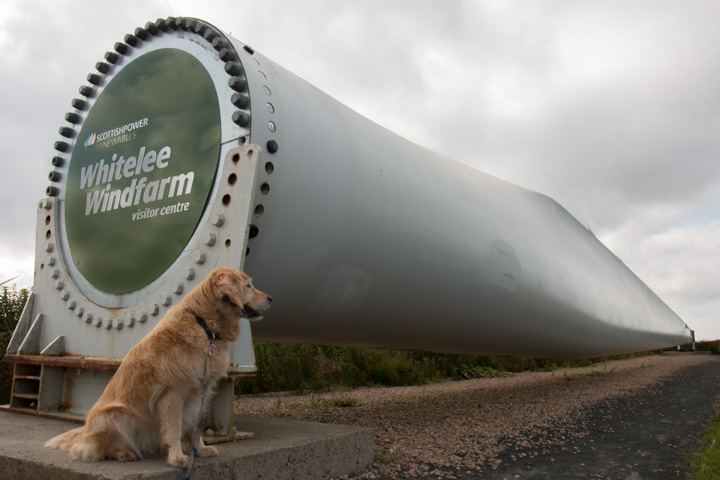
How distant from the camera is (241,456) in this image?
2203 millimetres

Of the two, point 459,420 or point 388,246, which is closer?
point 388,246

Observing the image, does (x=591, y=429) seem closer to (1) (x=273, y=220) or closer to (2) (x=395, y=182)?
(2) (x=395, y=182)

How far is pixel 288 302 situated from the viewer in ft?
10.6

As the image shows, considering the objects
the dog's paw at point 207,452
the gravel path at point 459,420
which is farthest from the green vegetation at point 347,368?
the dog's paw at point 207,452

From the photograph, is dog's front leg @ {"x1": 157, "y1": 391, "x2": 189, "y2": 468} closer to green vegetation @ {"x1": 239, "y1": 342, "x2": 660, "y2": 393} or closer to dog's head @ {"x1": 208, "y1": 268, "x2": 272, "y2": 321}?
dog's head @ {"x1": 208, "y1": 268, "x2": 272, "y2": 321}

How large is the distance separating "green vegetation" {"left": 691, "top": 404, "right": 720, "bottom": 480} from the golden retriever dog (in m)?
2.66

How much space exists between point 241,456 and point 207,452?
0.14 m

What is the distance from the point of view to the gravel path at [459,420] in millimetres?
3312

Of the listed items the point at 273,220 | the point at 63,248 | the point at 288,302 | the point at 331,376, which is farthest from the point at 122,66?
the point at 331,376

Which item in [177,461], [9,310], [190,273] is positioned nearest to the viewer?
[177,461]

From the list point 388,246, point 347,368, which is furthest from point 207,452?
point 347,368

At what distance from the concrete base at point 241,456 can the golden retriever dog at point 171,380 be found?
67 millimetres

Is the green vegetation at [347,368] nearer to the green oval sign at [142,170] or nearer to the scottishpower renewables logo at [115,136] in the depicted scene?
the green oval sign at [142,170]

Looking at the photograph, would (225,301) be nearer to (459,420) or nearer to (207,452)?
(207,452)
